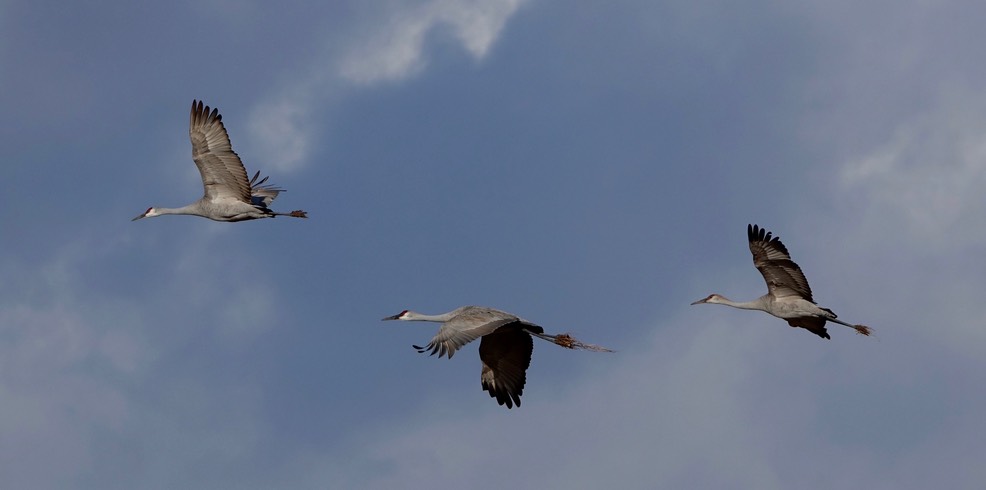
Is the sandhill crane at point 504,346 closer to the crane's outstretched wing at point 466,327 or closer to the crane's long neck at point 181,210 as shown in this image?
the crane's outstretched wing at point 466,327

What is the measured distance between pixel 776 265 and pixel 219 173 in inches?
398

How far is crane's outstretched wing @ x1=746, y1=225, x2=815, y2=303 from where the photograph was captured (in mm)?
27531

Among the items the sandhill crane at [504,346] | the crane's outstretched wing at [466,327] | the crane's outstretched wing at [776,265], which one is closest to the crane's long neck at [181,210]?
the sandhill crane at [504,346]

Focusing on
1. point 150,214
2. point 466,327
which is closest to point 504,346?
point 466,327

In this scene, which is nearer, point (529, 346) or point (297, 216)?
point (529, 346)

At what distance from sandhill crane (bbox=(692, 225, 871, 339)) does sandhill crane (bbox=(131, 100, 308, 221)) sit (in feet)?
27.1

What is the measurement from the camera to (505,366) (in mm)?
26594

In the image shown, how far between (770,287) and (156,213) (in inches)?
461

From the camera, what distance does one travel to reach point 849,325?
1120 inches

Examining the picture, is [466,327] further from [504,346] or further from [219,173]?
[219,173]

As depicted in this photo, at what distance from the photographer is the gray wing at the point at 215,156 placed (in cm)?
2816

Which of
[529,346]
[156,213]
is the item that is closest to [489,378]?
[529,346]

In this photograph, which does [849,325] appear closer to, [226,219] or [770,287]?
[770,287]

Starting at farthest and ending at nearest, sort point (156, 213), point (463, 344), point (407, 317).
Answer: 1. point (156, 213)
2. point (407, 317)
3. point (463, 344)
